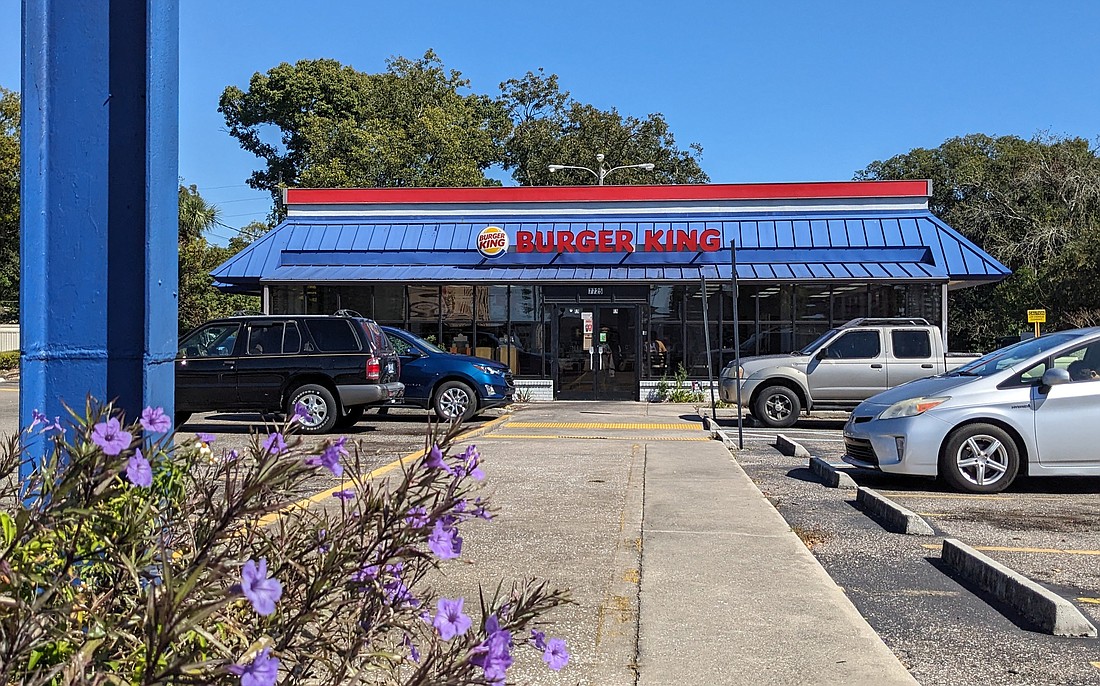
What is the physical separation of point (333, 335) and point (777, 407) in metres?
7.87

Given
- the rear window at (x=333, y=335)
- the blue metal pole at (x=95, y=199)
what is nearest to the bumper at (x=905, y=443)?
the blue metal pole at (x=95, y=199)

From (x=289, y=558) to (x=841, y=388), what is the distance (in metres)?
16.0

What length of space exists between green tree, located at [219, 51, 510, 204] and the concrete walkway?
33.9 m

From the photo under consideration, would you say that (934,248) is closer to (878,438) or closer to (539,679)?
(878,438)

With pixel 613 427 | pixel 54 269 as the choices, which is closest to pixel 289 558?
pixel 54 269

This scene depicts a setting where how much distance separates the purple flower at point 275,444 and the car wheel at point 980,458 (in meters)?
7.98

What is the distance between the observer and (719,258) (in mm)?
24344

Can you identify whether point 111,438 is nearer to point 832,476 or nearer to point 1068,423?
point 832,476

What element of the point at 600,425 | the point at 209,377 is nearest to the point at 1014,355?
the point at 600,425

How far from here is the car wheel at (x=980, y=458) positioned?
887 cm

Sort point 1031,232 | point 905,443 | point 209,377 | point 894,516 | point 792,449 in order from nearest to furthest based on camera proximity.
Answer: point 894,516
point 905,443
point 792,449
point 209,377
point 1031,232

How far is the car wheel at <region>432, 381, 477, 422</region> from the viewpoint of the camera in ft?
56.3

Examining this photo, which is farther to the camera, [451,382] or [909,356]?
[451,382]

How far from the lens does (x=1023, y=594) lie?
490 centimetres
